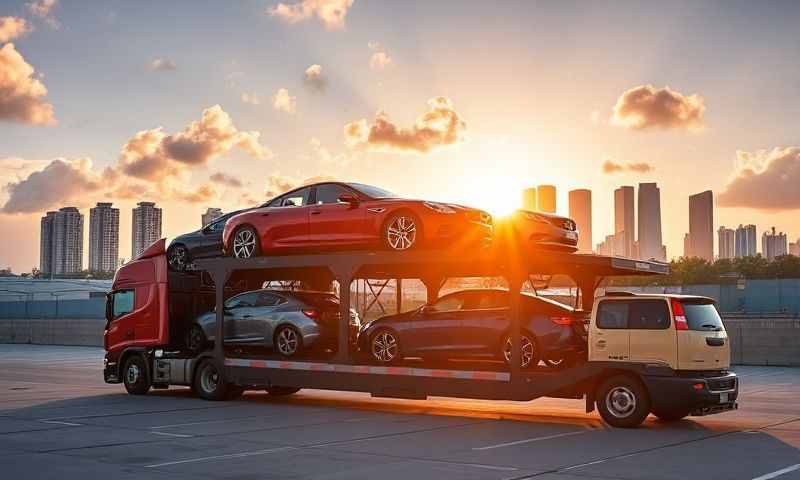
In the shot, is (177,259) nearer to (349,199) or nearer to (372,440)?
Answer: (349,199)

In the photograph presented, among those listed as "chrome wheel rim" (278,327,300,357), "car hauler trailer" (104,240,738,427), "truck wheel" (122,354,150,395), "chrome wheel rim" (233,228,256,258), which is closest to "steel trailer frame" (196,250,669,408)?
"car hauler trailer" (104,240,738,427)

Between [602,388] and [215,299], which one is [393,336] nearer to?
[602,388]

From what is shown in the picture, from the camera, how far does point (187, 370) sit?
17.8 meters

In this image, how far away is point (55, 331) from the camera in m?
44.8

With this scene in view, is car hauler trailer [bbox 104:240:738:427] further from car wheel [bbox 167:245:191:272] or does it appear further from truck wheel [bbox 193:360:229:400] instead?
car wheel [bbox 167:245:191:272]

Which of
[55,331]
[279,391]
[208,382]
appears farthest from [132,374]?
[55,331]

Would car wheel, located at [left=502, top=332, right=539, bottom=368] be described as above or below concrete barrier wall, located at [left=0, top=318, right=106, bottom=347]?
above

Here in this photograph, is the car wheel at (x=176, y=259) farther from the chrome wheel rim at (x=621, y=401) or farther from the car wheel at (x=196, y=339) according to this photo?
the chrome wheel rim at (x=621, y=401)

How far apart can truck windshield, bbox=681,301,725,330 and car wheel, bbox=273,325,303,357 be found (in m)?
6.73

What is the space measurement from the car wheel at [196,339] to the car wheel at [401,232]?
207 inches

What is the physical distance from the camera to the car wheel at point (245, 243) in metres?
16.5

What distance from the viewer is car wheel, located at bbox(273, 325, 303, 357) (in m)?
16.3

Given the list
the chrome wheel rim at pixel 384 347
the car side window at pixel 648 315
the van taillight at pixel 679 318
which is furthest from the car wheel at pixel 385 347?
the van taillight at pixel 679 318

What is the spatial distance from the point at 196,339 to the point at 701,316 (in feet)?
32.1
